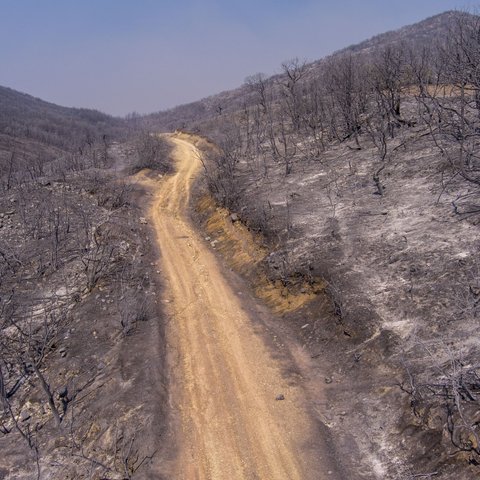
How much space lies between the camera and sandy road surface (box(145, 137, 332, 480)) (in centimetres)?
799

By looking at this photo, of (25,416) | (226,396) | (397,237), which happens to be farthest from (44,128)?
(226,396)

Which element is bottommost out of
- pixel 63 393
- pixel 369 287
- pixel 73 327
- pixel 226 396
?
pixel 226 396

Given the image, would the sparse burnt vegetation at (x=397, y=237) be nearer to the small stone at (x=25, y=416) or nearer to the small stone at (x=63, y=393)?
the small stone at (x=63, y=393)

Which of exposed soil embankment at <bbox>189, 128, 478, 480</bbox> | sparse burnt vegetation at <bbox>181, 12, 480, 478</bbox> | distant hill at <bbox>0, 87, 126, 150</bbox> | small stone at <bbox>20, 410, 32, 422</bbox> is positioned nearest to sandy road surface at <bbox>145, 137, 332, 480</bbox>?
exposed soil embankment at <bbox>189, 128, 478, 480</bbox>

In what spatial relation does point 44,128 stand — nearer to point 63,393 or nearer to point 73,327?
point 73,327

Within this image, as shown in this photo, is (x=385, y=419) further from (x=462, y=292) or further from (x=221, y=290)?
(x=221, y=290)

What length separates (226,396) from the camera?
31.8 ft

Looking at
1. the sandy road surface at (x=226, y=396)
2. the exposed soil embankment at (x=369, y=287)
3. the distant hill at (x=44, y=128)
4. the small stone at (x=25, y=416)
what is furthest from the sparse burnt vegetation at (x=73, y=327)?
the distant hill at (x=44, y=128)

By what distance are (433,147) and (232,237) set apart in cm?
921

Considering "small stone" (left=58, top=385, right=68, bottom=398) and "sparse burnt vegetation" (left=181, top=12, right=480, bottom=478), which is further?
"small stone" (left=58, top=385, right=68, bottom=398)

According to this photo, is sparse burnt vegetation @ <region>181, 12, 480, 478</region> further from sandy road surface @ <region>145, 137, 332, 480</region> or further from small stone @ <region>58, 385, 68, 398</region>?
small stone @ <region>58, 385, 68, 398</region>

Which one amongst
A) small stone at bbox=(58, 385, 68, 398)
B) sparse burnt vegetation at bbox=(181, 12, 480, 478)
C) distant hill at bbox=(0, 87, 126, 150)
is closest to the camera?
sparse burnt vegetation at bbox=(181, 12, 480, 478)

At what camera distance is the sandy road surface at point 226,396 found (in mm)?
7988

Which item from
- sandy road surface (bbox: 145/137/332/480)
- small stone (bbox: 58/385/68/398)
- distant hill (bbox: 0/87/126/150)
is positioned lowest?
sandy road surface (bbox: 145/137/332/480)
